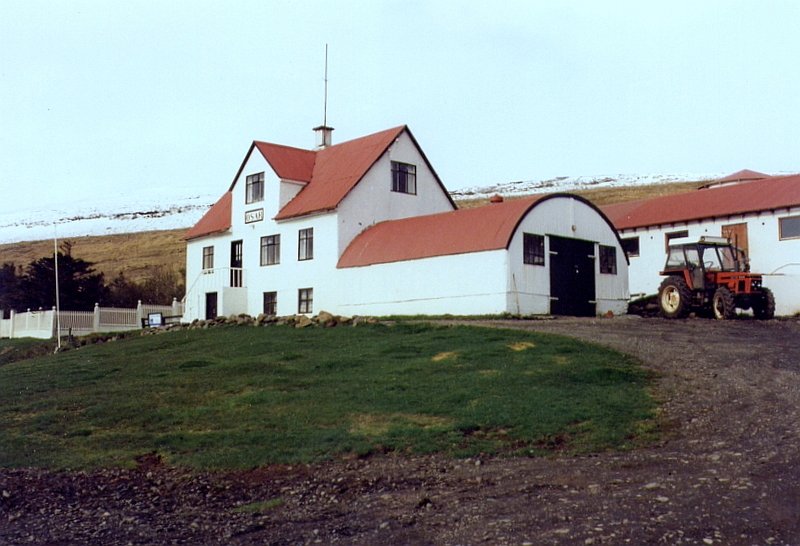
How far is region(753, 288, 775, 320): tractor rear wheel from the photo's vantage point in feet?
95.2

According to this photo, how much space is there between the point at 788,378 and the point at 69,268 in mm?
Result: 35909

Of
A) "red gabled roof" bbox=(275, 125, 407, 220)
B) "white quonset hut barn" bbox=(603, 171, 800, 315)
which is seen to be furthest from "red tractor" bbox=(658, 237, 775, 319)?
"red gabled roof" bbox=(275, 125, 407, 220)

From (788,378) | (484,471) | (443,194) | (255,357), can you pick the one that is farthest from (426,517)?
(443,194)

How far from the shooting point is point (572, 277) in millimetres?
31859

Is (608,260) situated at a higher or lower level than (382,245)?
lower

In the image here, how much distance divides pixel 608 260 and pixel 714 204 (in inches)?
300

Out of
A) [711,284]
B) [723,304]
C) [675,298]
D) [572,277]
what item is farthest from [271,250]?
[723,304]

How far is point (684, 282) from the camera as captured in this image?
2925 cm

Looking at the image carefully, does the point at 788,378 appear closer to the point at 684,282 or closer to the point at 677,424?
the point at 677,424

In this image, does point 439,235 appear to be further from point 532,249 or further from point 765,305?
point 765,305

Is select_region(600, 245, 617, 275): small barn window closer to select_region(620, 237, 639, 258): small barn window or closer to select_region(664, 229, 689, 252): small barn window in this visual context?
select_region(664, 229, 689, 252): small barn window

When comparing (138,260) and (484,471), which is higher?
(138,260)

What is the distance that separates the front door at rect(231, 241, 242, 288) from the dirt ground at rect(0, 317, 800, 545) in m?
26.4

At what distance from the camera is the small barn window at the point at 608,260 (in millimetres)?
33469
